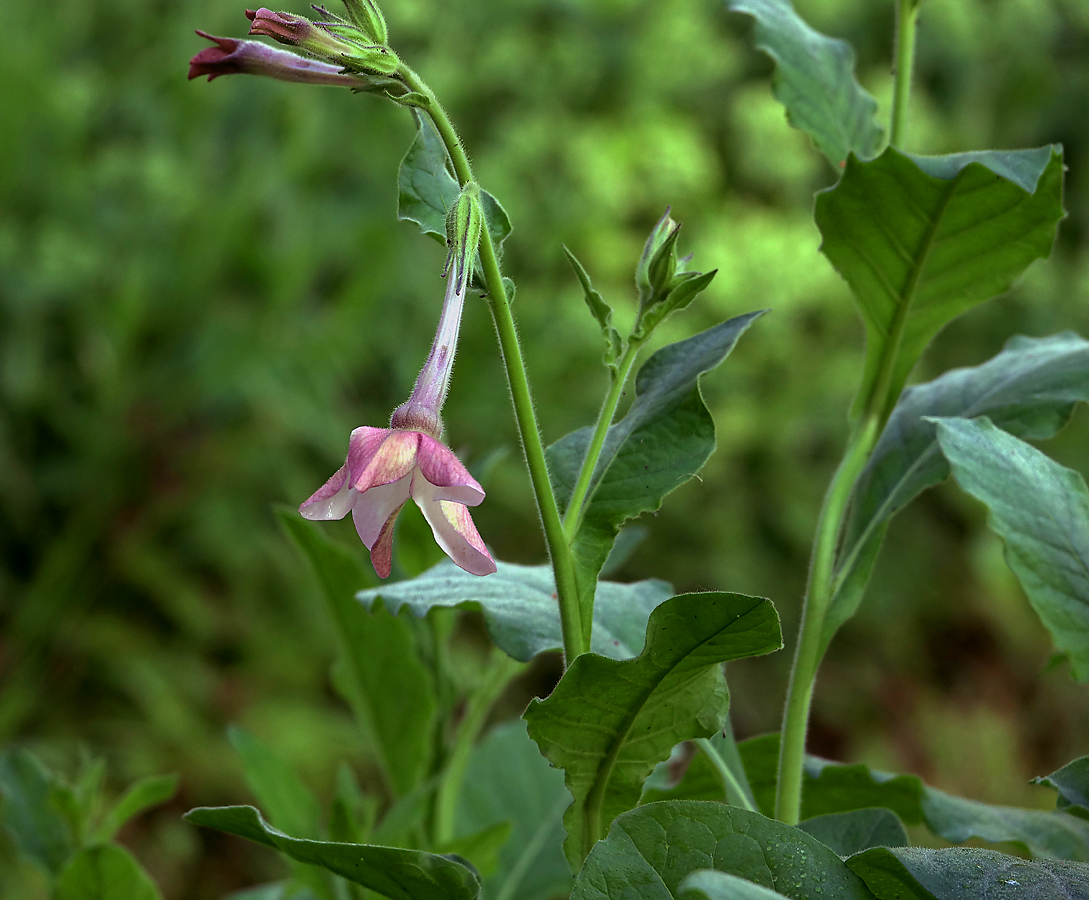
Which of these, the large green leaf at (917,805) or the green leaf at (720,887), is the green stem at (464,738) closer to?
the large green leaf at (917,805)

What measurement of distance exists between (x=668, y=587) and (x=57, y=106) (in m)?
1.78

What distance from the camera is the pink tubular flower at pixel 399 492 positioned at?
1.04 feet

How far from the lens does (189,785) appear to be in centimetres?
170

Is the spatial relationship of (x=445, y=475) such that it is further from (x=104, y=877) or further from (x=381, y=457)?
(x=104, y=877)

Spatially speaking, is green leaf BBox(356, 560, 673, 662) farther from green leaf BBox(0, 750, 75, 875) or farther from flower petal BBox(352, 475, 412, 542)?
green leaf BBox(0, 750, 75, 875)

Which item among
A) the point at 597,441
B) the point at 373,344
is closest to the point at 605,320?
the point at 597,441

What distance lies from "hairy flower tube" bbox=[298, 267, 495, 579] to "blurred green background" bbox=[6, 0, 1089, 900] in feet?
4.61

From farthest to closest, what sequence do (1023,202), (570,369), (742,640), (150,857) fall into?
(570,369) → (150,857) → (1023,202) → (742,640)

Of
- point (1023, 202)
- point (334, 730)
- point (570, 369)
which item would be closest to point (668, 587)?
point (1023, 202)

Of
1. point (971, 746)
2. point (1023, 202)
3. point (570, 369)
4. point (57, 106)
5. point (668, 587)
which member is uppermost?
point (1023, 202)

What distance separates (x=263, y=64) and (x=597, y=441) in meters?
0.15

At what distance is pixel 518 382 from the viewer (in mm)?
335

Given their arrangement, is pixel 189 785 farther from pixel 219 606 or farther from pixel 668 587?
pixel 668 587

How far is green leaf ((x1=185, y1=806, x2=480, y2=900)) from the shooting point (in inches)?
12.8
